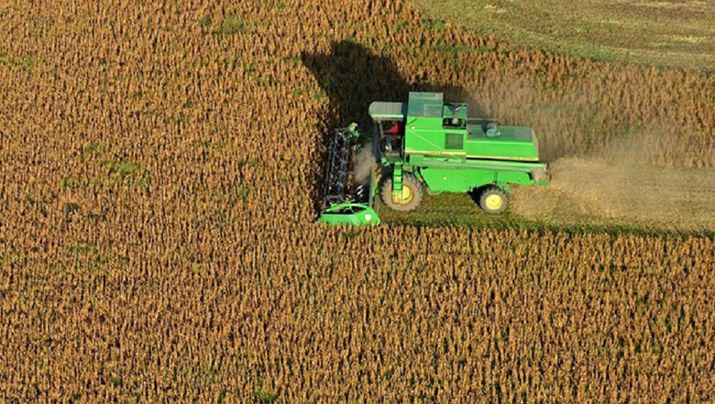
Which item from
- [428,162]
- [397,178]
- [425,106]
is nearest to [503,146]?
[428,162]

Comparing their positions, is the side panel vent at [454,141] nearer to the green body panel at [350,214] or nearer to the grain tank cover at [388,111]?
the grain tank cover at [388,111]

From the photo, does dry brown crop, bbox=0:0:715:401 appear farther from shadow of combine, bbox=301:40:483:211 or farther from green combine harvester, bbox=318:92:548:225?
green combine harvester, bbox=318:92:548:225

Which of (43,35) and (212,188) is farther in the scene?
(43,35)

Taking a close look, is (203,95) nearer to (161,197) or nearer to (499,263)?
(161,197)

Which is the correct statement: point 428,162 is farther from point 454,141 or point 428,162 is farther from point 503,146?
point 503,146

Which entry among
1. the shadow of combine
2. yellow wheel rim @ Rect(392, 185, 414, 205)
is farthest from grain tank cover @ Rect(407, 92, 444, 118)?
the shadow of combine

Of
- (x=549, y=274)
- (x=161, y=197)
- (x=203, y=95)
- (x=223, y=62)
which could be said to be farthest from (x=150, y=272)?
(x=549, y=274)
